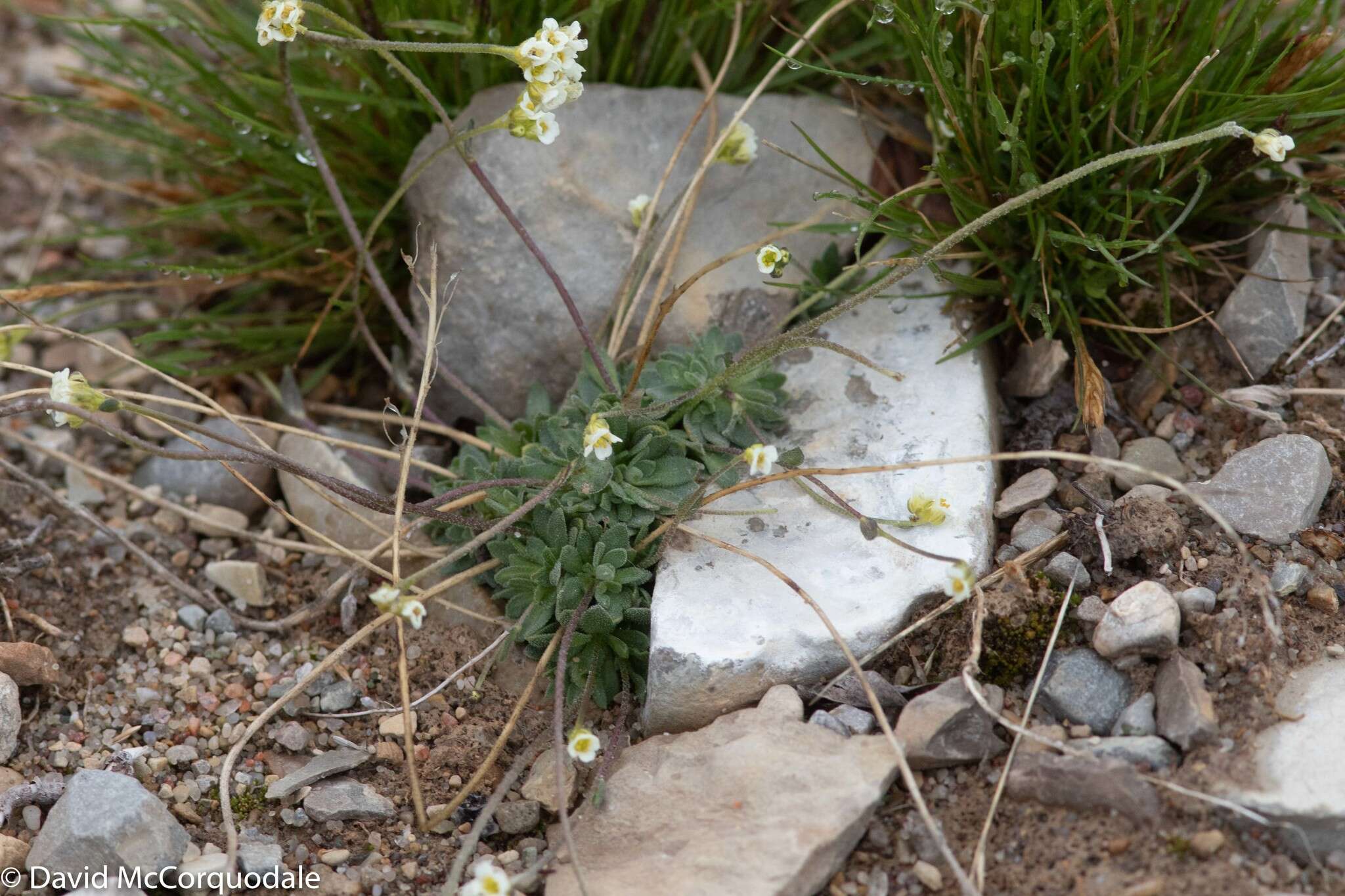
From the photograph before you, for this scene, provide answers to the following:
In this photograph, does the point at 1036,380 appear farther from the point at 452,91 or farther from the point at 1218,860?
the point at 452,91

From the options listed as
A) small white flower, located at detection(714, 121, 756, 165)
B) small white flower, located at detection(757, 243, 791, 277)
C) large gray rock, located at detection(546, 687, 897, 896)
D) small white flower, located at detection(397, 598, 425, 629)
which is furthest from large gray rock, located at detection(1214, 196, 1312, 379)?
small white flower, located at detection(397, 598, 425, 629)

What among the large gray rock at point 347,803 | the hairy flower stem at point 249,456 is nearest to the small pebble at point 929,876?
the large gray rock at point 347,803

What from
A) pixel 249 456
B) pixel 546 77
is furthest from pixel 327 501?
pixel 546 77

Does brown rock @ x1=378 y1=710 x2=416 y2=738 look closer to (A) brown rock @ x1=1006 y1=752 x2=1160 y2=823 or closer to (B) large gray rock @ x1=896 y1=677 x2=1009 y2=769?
(B) large gray rock @ x1=896 y1=677 x2=1009 y2=769

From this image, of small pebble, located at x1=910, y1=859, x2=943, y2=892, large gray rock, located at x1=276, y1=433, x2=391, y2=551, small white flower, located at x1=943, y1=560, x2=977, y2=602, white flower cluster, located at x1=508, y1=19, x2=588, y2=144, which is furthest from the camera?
large gray rock, located at x1=276, y1=433, x2=391, y2=551

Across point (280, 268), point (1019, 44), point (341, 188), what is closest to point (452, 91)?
point (341, 188)

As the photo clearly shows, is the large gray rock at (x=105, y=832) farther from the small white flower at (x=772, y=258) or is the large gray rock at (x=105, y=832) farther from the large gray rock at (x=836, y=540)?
the small white flower at (x=772, y=258)

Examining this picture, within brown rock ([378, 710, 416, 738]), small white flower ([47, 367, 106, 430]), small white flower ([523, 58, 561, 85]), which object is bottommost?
brown rock ([378, 710, 416, 738])

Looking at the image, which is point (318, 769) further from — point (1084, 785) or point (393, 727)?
point (1084, 785)
